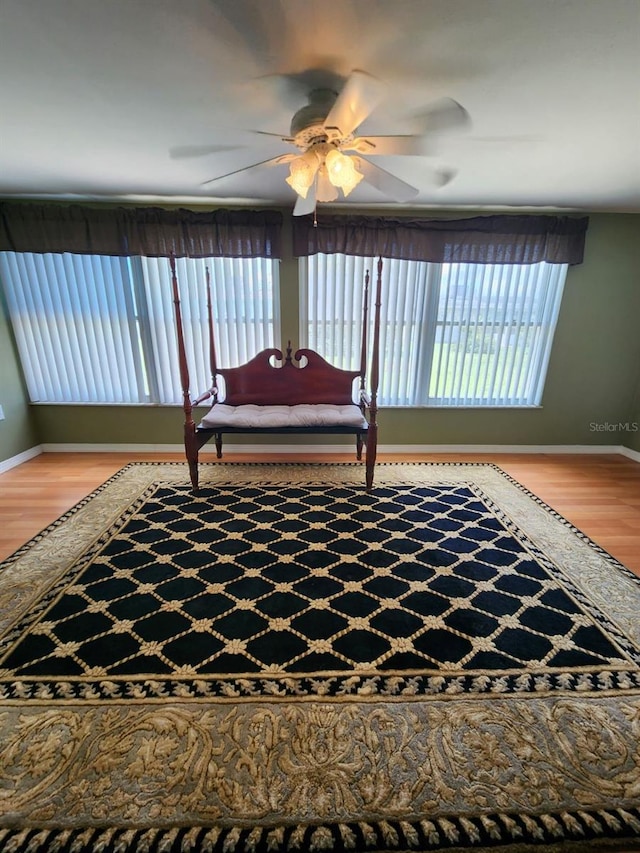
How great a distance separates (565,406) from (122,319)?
4.48 m

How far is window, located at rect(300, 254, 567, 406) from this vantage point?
3.32 meters

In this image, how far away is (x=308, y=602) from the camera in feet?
5.69

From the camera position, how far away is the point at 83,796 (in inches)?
40.7

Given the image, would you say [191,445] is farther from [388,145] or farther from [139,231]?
[388,145]

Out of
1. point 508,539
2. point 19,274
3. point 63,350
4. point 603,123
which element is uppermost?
point 603,123

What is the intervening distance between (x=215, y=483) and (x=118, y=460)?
119 centimetres

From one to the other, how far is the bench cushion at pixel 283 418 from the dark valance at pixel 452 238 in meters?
1.41

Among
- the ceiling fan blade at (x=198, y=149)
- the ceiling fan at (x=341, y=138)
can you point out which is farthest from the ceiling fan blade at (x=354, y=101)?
the ceiling fan blade at (x=198, y=149)

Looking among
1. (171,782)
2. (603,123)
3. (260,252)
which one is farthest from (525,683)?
(260,252)

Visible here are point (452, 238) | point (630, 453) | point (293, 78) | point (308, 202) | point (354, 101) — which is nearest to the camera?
point (354, 101)

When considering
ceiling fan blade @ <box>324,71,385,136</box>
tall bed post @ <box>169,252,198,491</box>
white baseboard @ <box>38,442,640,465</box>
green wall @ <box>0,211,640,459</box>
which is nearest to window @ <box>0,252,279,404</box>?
green wall @ <box>0,211,640,459</box>

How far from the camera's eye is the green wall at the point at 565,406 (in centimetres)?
335

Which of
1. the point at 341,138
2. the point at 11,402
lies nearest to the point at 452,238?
the point at 341,138

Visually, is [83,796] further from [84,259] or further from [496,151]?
[84,259]
